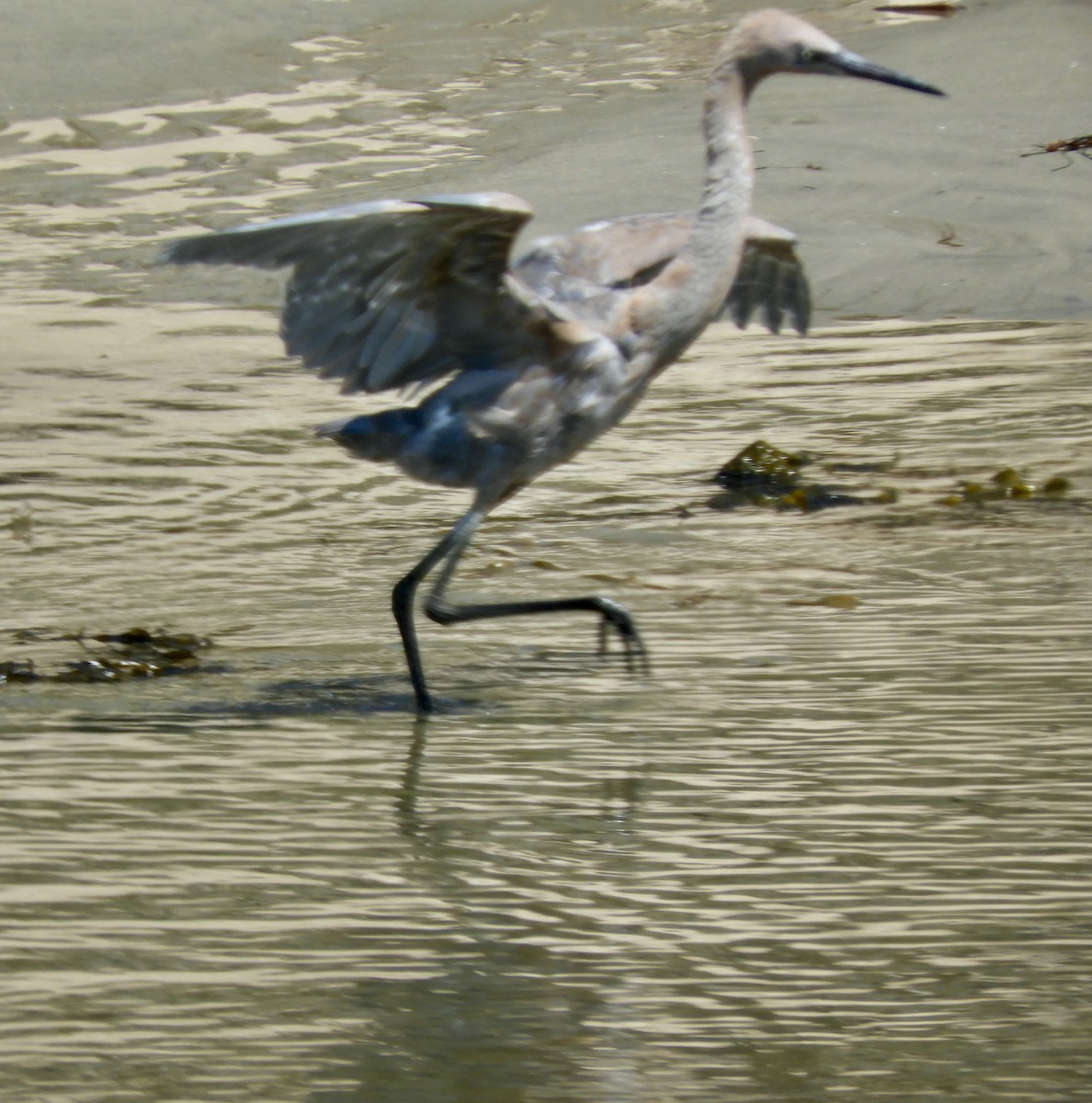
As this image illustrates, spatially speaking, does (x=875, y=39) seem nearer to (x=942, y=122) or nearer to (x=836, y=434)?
(x=942, y=122)

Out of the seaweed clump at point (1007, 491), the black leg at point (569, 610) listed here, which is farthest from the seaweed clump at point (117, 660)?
the seaweed clump at point (1007, 491)

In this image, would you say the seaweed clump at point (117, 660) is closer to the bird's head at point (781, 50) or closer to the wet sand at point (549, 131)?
the bird's head at point (781, 50)

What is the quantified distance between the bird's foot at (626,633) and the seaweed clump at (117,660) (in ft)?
3.20

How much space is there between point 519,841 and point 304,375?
16.5 ft

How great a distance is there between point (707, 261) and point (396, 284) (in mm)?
805

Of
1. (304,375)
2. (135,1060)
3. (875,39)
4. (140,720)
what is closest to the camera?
(135,1060)

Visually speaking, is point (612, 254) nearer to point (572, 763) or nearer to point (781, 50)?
point (781, 50)

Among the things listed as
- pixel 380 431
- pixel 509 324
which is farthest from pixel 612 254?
pixel 380 431

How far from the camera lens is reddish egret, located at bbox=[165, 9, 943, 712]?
5.29m

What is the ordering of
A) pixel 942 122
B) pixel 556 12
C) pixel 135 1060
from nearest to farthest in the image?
pixel 135 1060
pixel 942 122
pixel 556 12

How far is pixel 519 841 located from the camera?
4.17 metres

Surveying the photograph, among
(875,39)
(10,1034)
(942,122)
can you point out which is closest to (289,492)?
(10,1034)

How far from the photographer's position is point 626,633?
532cm

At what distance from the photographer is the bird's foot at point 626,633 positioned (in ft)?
17.4
